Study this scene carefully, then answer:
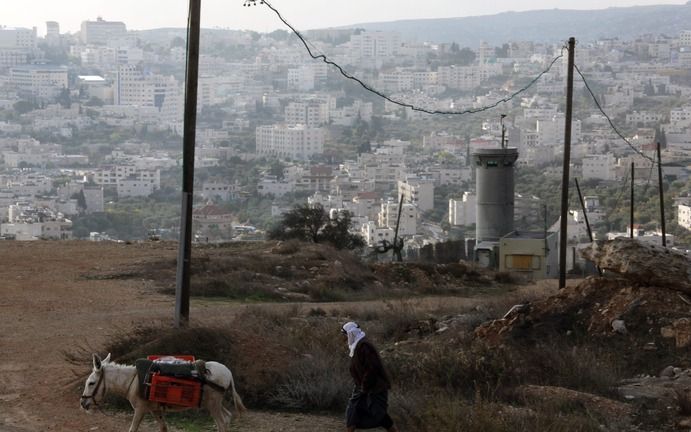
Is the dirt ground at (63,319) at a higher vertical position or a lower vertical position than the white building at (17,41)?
lower

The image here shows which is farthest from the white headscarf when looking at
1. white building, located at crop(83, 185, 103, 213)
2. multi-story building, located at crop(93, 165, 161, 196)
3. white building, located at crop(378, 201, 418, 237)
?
multi-story building, located at crop(93, 165, 161, 196)

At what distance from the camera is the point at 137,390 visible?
8.73 m

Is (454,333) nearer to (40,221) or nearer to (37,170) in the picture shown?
(40,221)

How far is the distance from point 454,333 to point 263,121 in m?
136

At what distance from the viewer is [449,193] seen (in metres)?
96.3

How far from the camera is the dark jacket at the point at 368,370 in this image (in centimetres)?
847

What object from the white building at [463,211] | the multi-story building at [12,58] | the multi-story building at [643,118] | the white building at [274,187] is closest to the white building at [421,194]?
the white building at [463,211]

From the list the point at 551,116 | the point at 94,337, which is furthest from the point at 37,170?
the point at 94,337

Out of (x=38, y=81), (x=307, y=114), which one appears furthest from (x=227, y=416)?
(x=38, y=81)

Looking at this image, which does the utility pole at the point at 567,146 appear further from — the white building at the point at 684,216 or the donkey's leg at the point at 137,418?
the white building at the point at 684,216

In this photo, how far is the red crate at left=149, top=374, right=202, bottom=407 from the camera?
8.64m

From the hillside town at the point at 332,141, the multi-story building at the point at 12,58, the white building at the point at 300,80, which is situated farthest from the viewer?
the white building at the point at 300,80

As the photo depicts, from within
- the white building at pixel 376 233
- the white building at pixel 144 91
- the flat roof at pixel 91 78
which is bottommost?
the white building at pixel 376 233

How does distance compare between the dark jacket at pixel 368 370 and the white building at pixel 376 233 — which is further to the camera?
the white building at pixel 376 233
